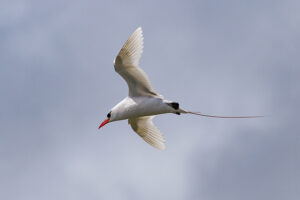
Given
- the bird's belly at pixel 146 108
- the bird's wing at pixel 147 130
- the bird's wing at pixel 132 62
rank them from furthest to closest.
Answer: the bird's wing at pixel 147 130 → the bird's belly at pixel 146 108 → the bird's wing at pixel 132 62

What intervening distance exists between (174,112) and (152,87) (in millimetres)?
1014

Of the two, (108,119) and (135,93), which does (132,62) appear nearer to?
(135,93)

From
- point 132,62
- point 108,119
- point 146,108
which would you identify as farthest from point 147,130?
point 132,62

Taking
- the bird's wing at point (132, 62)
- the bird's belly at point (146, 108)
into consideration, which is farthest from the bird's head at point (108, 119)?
the bird's wing at point (132, 62)

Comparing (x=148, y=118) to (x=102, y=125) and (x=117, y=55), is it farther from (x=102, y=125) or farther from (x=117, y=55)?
(x=117, y=55)

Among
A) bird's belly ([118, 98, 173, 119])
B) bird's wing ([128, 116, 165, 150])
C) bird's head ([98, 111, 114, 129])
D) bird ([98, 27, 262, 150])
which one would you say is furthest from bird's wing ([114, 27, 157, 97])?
bird's wing ([128, 116, 165, 150])

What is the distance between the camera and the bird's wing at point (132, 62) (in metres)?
19.8

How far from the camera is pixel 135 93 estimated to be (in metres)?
20.8

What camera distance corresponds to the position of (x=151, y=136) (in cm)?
2220

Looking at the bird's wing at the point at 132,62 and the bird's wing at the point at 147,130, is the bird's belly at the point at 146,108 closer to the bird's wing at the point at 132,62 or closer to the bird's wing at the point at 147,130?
the bird's wing at the point at 132,62

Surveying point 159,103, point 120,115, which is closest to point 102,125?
point 120,115

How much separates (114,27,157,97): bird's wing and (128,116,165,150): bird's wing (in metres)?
1.93

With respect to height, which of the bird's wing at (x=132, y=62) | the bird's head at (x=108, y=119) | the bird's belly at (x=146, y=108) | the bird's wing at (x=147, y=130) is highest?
the bird's wing at (x=132, y=62)

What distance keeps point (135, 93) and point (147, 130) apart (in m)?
1.90
